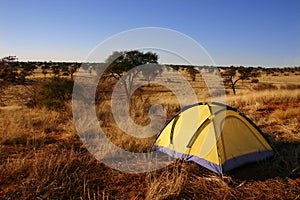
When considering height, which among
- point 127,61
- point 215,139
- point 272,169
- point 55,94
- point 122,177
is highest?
point 127,61

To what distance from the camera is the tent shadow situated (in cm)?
462

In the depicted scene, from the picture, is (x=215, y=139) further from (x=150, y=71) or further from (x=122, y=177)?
(x=150, y=71)

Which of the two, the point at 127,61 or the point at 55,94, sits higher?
the point at 127,61

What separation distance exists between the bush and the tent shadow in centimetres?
852

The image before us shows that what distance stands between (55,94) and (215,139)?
8.90 m

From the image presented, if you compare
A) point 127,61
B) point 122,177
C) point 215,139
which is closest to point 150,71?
point 127,61

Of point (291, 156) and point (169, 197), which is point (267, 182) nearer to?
point (291, 156)

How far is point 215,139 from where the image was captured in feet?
16.0

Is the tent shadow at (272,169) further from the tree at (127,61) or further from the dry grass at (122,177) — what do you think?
the tree at (127,61)

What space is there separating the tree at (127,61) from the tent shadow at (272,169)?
39.5 feet

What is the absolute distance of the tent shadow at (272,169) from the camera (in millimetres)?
4621

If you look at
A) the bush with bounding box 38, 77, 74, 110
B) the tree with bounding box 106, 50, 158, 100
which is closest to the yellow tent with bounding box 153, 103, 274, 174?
the bush with bounding box 38, 77, 74, 110

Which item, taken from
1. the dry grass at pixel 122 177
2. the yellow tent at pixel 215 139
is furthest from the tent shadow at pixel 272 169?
the yellow tent at pixel 215 139

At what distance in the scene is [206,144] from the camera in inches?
196
